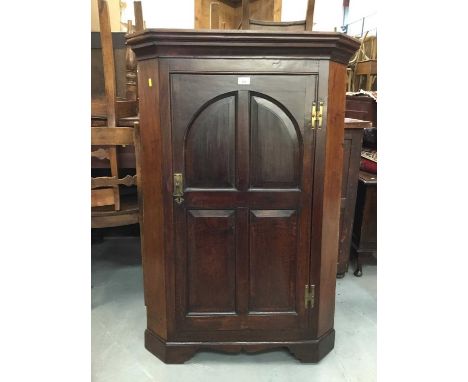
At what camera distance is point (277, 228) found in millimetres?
1666

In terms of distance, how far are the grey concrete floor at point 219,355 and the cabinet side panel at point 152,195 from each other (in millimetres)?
182

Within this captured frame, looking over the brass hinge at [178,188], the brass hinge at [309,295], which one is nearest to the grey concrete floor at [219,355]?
the brass hinge at [309,295]

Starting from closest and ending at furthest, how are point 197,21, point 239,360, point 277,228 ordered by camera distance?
1. point 277,228
2. point 239,360
3. point 197,21

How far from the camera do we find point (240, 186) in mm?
1613

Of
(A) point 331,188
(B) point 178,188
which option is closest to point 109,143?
(B) point 178,188

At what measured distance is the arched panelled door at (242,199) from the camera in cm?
154

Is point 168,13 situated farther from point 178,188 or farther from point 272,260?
point 272,260

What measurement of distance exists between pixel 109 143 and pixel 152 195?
664 mm

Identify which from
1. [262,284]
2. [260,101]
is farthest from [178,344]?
[260,101]
